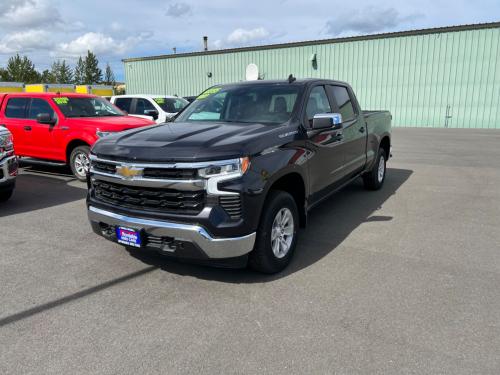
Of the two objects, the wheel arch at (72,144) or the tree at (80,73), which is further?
the tree at (80,73)

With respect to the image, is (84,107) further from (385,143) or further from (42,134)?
(385,143)

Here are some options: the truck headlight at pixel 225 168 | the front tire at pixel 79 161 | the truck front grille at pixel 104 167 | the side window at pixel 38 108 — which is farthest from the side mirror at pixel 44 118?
the truck headlight at pixel 225 168

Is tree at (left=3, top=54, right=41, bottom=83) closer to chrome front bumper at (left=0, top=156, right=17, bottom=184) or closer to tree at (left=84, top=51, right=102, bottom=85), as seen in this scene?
tree at (left=84, top=51, right=102, bottom=85)

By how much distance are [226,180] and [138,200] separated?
0.88 meters

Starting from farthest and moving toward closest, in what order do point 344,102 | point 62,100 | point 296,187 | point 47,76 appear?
point 47,76, point 62,100, point 344,102, point 296,187

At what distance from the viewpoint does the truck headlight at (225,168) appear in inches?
133

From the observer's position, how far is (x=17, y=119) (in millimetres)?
9078

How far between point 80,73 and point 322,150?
318 ft

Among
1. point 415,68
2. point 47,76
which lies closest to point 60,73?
point 47,76

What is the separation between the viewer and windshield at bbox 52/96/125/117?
8.76 m

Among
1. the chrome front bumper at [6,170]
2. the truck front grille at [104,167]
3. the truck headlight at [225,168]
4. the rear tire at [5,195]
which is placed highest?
the truck headlight at [225,168]

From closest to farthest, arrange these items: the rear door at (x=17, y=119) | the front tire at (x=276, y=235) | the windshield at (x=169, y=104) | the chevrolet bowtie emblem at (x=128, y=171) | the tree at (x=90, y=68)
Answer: the chevrolet bowtie emblem at (x=128, y=171) → the front tire at (x=276, y=235) → the rear door at (x=17, y=119) → the windshield at (x=169, y=104) → the tree at (x=90, y=68)

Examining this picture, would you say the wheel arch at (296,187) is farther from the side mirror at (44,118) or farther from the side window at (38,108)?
the side window at (38,108)

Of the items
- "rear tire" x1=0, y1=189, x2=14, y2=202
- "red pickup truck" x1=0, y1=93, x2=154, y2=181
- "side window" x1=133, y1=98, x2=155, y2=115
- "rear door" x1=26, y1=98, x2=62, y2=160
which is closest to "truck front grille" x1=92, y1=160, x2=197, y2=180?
"rear tire" x1=0, y1=189, x2=14, y2=202
